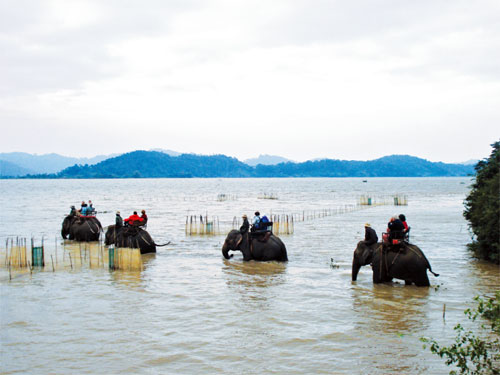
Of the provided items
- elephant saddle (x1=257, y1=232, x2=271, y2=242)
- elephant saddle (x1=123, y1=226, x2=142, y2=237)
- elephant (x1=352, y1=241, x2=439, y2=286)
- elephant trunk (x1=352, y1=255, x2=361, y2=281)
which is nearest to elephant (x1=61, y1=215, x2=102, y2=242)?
elephant saddle (x1=123, y1=226, x2=142, y2=237)

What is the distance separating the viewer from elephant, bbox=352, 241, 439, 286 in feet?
58.4

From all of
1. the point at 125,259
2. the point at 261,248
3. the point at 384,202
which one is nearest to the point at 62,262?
the point at 125,259

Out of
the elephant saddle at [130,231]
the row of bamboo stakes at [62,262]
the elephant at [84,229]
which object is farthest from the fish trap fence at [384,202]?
the row of bamboo stakes at [62,262]

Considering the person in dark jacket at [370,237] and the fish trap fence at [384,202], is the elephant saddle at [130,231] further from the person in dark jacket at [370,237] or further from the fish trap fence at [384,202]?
the fish trap fence at [384,202]

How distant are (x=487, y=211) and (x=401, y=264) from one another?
7543 millimetres

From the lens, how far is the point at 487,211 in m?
23.1

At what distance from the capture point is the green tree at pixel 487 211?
75.4ft

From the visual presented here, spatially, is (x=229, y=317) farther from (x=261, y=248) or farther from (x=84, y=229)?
(x=84, y=229)

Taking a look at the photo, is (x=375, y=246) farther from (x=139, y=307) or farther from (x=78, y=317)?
(x=78, y=317)

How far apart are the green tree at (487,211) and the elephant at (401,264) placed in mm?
6708

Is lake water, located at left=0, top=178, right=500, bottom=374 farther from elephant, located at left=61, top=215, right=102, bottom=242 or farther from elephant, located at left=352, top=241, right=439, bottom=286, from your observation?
elephant, located at left=61, top=215, right=102, bottom=242

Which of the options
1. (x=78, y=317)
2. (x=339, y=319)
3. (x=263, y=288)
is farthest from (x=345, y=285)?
(x=78, y=317)

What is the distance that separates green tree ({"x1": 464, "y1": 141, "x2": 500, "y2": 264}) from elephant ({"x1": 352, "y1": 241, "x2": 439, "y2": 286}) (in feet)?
22.0

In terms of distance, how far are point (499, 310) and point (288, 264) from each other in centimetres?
1496
